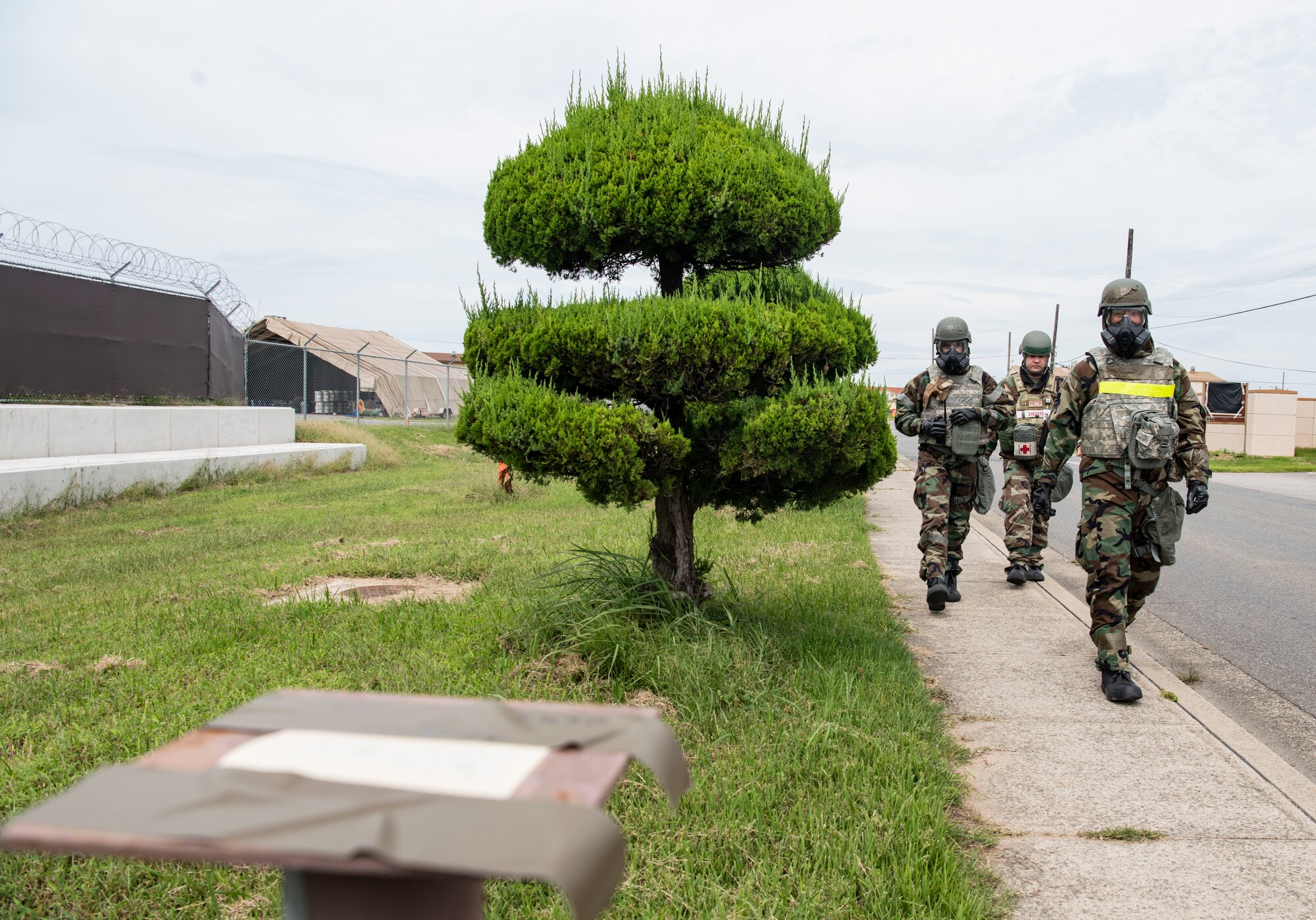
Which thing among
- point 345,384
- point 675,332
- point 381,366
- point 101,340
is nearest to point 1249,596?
point 675,332

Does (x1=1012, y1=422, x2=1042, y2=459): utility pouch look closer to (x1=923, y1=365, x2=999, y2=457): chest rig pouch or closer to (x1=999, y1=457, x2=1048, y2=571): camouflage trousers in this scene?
(x1=999, y1=457, x2=1048, y2=571): camouflage trousers

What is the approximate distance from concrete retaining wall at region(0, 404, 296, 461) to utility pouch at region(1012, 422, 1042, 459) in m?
11.7

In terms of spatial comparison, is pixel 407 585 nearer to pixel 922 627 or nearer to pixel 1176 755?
pixel 922 627

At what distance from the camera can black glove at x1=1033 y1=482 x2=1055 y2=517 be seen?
562 centimetres

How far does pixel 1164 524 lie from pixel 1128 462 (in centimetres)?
36

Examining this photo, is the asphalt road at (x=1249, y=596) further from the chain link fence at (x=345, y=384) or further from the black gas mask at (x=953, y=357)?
the chain link fence at (x=345, y=384)

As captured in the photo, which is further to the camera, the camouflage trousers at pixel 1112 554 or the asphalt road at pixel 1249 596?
the asphalt road at pixel 1249 596

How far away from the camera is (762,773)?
128 inches

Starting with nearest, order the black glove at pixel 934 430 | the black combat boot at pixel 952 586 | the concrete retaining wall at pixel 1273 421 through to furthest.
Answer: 1. the black glove at pixel 934 430
2. the black combat boot at pixel 952 586
3. the concrete retaining wall at pixel 1273 421

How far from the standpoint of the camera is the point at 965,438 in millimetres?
6723

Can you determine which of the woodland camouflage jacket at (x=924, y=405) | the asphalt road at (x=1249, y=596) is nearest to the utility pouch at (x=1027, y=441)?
the woodland camouflage jacket at (x=924, y=405)

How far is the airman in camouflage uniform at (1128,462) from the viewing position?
189 inches

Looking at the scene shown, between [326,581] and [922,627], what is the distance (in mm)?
4067

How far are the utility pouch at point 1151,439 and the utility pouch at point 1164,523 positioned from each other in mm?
183
